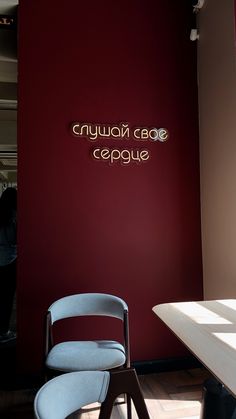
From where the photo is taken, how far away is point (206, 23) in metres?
2.63

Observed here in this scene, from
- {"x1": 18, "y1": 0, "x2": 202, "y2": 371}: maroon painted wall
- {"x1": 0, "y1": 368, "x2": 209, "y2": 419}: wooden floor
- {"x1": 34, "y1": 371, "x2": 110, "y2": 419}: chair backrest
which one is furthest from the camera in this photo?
{"x1": 18, "y1": 0, "x2": 202, "y2": 371}: maroon painted wall

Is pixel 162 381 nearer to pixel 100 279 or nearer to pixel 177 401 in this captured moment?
pixel 177 401

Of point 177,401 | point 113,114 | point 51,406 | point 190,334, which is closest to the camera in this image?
point 51,406

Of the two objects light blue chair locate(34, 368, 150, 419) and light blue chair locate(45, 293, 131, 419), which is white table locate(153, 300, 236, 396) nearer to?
light blue chair locate(34, 368, 150, 419)

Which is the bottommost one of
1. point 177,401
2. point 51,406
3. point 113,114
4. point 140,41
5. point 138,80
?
point 177,401

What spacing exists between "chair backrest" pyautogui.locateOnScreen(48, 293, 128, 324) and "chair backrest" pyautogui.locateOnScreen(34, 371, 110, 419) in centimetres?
109

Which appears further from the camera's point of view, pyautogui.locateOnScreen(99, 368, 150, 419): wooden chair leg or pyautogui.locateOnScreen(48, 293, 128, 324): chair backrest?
pyautogui.locateOnScreen(48, 293, 128, 324): chair backrest

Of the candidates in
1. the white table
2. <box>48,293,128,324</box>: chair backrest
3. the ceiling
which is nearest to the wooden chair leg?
the white table

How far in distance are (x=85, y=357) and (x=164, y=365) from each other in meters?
1.02

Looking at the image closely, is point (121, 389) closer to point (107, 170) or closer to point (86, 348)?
point (86, 348)

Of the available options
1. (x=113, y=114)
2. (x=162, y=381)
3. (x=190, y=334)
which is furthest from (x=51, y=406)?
(x=113, y=114)

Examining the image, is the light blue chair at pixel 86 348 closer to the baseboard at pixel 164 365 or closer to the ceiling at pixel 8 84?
the baseboard at pixel 164 365

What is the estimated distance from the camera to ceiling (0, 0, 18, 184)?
2662mm

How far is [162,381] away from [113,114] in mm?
2005
